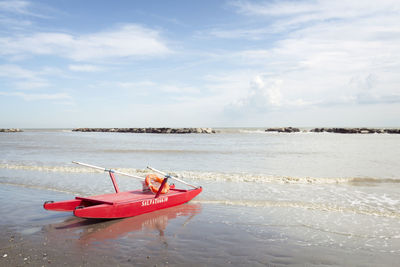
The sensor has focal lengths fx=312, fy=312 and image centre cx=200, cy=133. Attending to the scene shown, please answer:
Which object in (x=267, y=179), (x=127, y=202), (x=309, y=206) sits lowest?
(x=309, y=206)

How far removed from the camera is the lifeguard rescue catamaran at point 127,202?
7.75 m

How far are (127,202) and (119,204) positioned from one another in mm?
347

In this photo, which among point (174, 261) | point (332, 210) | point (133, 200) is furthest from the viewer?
point (332, 210)

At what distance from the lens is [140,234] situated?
711 centimetres

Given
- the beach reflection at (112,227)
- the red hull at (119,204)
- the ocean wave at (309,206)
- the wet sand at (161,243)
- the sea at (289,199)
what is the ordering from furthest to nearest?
the ocean wave at (309,206) < the red hull at (119,204) < the beach reflection at (112,227) < the sea at (289,199) < the wet sand at (161,243)

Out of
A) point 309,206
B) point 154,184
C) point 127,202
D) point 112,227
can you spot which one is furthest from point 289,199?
point 112,227

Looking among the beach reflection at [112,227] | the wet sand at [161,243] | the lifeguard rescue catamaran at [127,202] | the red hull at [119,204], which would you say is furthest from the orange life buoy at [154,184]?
the wet sand at [161,243]

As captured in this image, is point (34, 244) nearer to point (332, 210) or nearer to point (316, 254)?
point (316, 254)

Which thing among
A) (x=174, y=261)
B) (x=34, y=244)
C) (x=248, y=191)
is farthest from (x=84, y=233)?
(x=248, y=191)

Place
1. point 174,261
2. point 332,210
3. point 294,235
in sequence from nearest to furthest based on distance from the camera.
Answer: point 174,261 → point 294,235 → point 332,210

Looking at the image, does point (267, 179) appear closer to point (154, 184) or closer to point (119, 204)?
point (154, 184)

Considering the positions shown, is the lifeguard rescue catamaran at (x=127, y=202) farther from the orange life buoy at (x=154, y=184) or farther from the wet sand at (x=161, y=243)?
the wet sand at (x=161, y=243)

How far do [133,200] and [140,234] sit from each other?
1.79 metres

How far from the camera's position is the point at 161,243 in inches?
255
